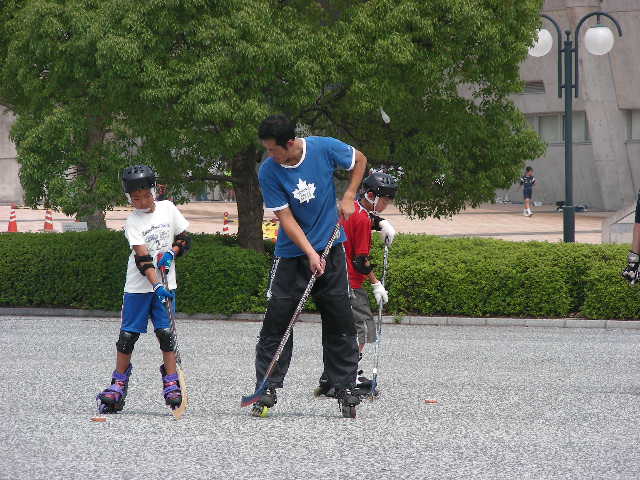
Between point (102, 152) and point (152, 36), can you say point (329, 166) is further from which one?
point (102, 152)

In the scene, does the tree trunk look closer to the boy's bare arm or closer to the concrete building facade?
the boy's bare arm

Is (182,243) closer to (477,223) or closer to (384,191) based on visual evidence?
(384,191)

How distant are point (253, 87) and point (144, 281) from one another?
8.12 meters

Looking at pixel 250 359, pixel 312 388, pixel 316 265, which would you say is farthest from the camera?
pixel 250 359

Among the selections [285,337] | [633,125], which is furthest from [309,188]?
[633,125]

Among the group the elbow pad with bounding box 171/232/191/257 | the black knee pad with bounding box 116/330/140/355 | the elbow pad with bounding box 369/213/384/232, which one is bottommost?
the black knee pad with bounding box 116/330/140/355

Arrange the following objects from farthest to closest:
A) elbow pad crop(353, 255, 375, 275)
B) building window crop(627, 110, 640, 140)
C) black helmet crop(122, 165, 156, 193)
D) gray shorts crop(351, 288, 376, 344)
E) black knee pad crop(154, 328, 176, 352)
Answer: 1. building window crop(627, 110, 640, 140)
2. gray shorts crop(351, 288, 376, 344)
3. elbow pad crop(353, 255, 375, 275)
4. black knee pad crop(154, 328, 176, 352)
5. black helmet crop(122, 165, 156, 193)

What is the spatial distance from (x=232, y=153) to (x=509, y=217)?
2869cm

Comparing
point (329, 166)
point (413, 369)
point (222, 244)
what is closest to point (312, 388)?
point (413, 369)

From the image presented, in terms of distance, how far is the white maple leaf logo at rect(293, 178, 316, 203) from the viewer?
7559mm

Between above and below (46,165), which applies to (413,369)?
below

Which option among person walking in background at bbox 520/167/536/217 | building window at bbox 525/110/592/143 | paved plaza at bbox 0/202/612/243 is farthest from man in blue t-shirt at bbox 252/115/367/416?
building window at bbox 525/110/592/143

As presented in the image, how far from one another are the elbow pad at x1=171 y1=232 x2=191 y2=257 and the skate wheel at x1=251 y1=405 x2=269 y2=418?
120cm

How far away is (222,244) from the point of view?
1802cm
